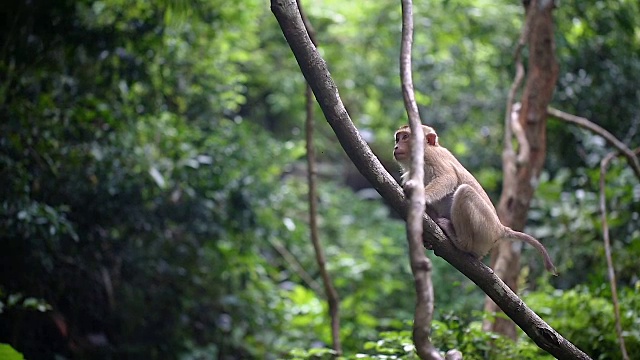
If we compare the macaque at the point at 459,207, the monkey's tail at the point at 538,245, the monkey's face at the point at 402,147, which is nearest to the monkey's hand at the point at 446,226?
the macaque at the point at 459,207

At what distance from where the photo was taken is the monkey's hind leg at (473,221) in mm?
4176

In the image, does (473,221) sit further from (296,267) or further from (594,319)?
(296,267)

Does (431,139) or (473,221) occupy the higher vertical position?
(431,139)

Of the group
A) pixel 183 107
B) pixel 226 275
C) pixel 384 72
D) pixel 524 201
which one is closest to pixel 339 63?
pixel 384 72

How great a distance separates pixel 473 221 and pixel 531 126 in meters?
3.01

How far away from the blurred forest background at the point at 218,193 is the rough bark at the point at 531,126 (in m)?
0.65

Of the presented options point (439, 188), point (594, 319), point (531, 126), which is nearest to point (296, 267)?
point (531, 126)

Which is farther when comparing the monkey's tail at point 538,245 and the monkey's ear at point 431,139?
the monkey's ear at point 431,139

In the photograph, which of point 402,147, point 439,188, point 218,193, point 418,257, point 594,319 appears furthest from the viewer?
point 218,193

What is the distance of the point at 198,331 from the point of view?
8242 mm

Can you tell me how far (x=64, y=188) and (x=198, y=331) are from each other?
258 centimetres

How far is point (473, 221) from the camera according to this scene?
4188 mm

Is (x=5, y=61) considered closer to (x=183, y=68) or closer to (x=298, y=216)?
(x=183, y=68)

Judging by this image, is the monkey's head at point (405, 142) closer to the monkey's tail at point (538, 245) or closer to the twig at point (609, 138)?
the monkey's tail at point (538, 245)
